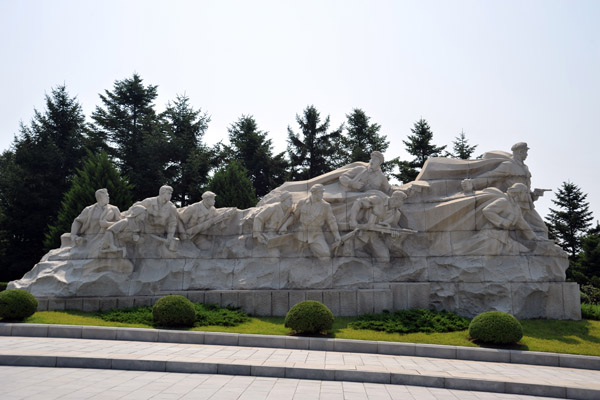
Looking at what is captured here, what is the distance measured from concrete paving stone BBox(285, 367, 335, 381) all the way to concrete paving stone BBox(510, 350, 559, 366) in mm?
5290

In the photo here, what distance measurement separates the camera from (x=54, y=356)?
9586 mm

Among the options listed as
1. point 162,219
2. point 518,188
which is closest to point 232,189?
point 162,219

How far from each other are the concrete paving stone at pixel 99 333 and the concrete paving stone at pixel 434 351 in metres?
8.07

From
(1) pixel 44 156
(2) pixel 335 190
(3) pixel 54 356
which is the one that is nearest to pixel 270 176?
(1) pixel 44 156

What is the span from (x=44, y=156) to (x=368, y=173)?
2682 centimetres

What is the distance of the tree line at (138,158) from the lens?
101ft

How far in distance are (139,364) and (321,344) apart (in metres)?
4.65

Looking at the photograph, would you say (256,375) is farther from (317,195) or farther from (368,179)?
(368,179)

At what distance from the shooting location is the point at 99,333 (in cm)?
1259

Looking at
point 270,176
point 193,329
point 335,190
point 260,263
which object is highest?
point 270,176

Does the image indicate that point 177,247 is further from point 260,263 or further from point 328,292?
point 328,292

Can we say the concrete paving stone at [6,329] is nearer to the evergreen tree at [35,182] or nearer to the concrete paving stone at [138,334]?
the concrete paving stone at [138,334]

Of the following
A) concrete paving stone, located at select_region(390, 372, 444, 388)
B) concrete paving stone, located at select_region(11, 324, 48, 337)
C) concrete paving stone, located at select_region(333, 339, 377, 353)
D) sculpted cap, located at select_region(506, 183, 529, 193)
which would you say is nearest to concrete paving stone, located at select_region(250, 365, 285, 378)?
concrete paving stone, located at select_region(390, 372, 444, 388)

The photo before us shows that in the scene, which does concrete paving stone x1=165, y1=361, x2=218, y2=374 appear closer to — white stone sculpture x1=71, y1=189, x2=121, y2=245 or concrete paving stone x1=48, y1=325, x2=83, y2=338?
concrete paving stone x1=48, y1=325, x2=83, y2=338
